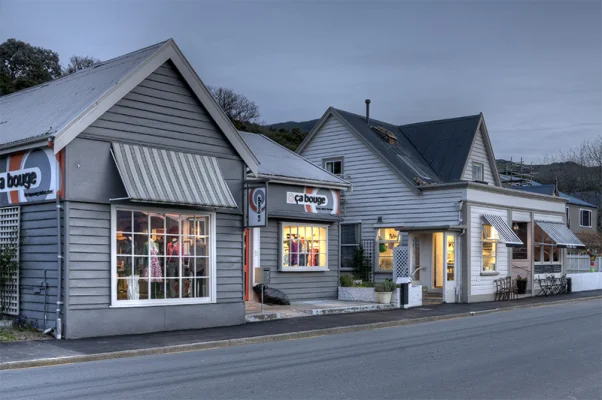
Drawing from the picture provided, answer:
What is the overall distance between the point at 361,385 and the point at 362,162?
64.8 ft

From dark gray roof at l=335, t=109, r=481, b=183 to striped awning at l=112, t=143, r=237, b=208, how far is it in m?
12.3

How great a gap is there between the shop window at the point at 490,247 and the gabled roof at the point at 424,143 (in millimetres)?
3111

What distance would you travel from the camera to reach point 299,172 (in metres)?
23.6

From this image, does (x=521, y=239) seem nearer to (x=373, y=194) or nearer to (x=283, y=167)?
(x=373, y=194)

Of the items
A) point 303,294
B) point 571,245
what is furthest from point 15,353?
point 571,245

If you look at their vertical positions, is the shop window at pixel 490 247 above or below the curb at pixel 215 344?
above

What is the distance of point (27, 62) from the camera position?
56.5 m

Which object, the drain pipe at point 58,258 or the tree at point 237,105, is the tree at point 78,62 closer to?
the tree at point 237,105

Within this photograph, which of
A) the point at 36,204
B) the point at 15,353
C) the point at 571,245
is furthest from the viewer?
the point at 571,245

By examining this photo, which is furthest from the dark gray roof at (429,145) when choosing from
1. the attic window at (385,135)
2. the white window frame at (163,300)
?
the white window frame at (163,300)

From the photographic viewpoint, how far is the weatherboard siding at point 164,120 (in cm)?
1573

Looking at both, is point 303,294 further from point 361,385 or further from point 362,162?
point 361,385

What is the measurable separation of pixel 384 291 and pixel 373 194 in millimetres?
6033

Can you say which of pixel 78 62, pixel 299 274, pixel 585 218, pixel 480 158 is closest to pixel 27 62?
pixel 78 62
